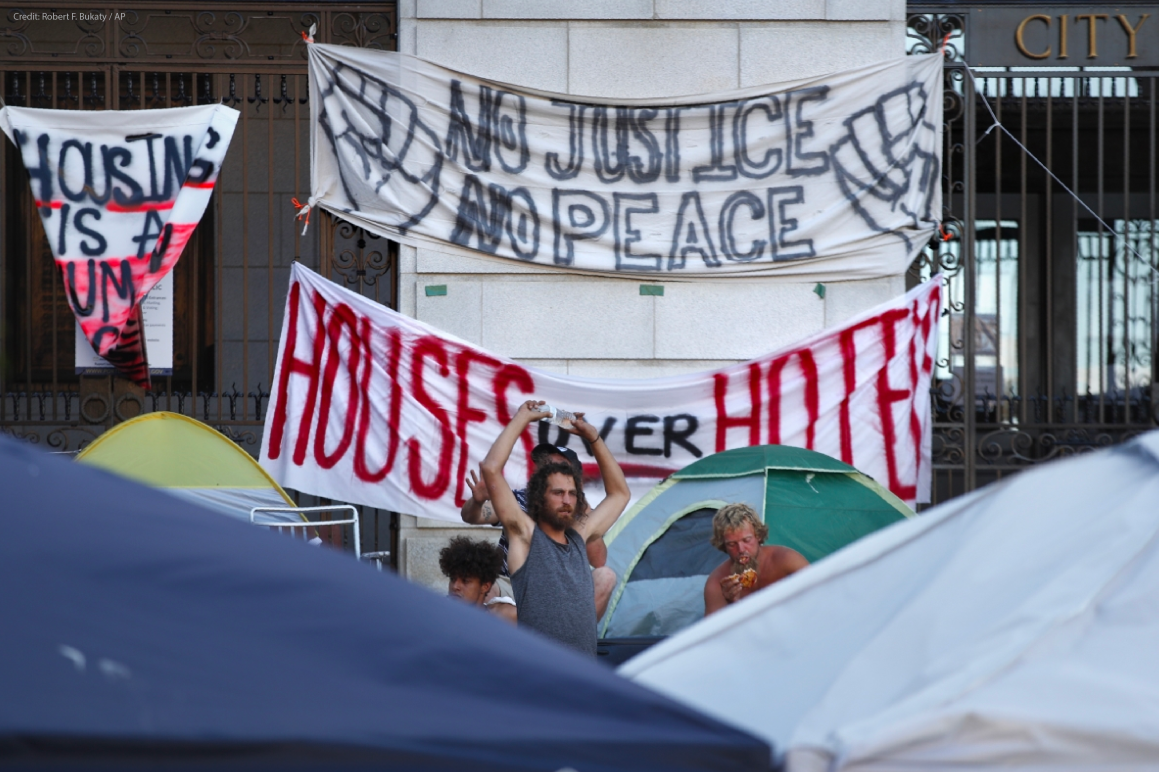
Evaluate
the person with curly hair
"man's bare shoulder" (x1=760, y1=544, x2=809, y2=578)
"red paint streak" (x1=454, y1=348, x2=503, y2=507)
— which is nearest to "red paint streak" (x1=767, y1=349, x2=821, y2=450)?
"red paint streak" (x1=454, y1=348, x2=503, y2=507)

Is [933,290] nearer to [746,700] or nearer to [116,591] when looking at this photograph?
[746,700]

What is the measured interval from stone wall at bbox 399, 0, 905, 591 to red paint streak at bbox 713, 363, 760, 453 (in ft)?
0.73

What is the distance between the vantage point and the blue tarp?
1411 mm

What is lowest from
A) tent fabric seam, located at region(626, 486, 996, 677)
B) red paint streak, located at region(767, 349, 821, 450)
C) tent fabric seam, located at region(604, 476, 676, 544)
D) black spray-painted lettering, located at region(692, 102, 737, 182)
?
tent fabric seam, located at region(604, 476, 676, 544)

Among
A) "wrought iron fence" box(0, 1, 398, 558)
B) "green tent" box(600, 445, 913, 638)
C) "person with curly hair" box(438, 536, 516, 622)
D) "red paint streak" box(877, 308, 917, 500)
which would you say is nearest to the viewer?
"person with curly hair" box(438, 536, 516, 622)

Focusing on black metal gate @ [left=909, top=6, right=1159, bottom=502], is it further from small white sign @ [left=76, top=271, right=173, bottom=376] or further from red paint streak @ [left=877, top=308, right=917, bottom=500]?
small white sign @ [left=76, top=271, right=173, bottom=376]

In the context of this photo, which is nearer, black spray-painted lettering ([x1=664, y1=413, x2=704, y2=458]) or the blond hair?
the blond hair

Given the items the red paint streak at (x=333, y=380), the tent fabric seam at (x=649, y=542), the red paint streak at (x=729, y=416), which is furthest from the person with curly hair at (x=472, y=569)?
the red paint streak at (x=729, y=416)

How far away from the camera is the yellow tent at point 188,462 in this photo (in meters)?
6.27

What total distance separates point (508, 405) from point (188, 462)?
1.87m

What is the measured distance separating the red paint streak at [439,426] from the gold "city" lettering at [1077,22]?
415cm

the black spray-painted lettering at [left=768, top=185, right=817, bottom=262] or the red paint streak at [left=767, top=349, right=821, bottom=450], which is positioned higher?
the black spray-painted lettering at [left=768, top=185, right=817, bottom=262]

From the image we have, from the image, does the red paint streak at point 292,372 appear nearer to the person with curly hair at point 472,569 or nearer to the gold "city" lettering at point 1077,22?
the person with curly hair at point 472,569

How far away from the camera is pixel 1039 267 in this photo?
1065 centimetres
